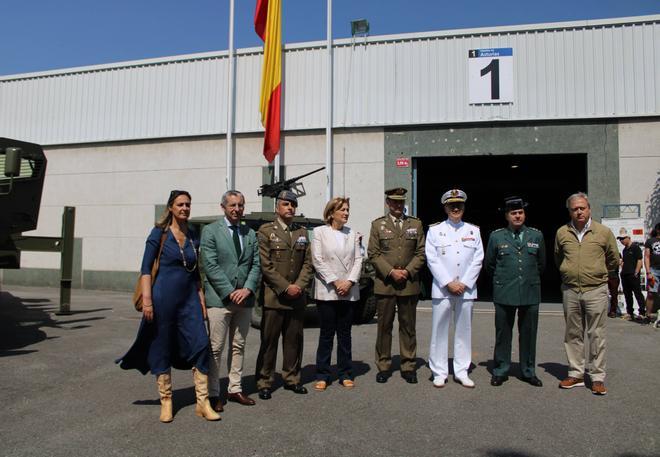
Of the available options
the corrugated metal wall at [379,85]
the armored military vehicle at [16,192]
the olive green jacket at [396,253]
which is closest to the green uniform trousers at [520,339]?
the olive green jacket at [396,253]

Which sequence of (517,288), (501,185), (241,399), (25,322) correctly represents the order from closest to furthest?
(241,399), (517,288), (25,322), (501,185)

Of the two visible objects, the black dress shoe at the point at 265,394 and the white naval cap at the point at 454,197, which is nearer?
the black dress shoe at the point at 265,394

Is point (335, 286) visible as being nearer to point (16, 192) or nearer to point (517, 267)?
point (517, 267)

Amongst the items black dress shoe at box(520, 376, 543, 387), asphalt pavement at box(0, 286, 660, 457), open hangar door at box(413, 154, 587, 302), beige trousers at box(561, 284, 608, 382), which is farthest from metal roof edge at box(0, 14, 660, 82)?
black dress shoe at box(520, 376, 543, 387)

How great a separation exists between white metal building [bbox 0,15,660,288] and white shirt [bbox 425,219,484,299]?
8465 millimetres

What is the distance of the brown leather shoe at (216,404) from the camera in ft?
14.2

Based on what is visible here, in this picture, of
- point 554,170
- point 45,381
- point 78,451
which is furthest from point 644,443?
point 554,170

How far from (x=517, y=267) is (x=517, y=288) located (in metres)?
0.22

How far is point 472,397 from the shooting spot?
4.88 metres

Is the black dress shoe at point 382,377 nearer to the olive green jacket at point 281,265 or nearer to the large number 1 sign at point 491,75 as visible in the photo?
the olive green jacket at point 281,265

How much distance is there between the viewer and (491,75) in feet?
44.5

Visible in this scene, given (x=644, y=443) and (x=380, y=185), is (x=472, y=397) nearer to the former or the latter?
(x=644, y=443)

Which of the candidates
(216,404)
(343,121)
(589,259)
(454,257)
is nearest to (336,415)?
(216,404)

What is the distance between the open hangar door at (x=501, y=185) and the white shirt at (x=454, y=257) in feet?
29.0
